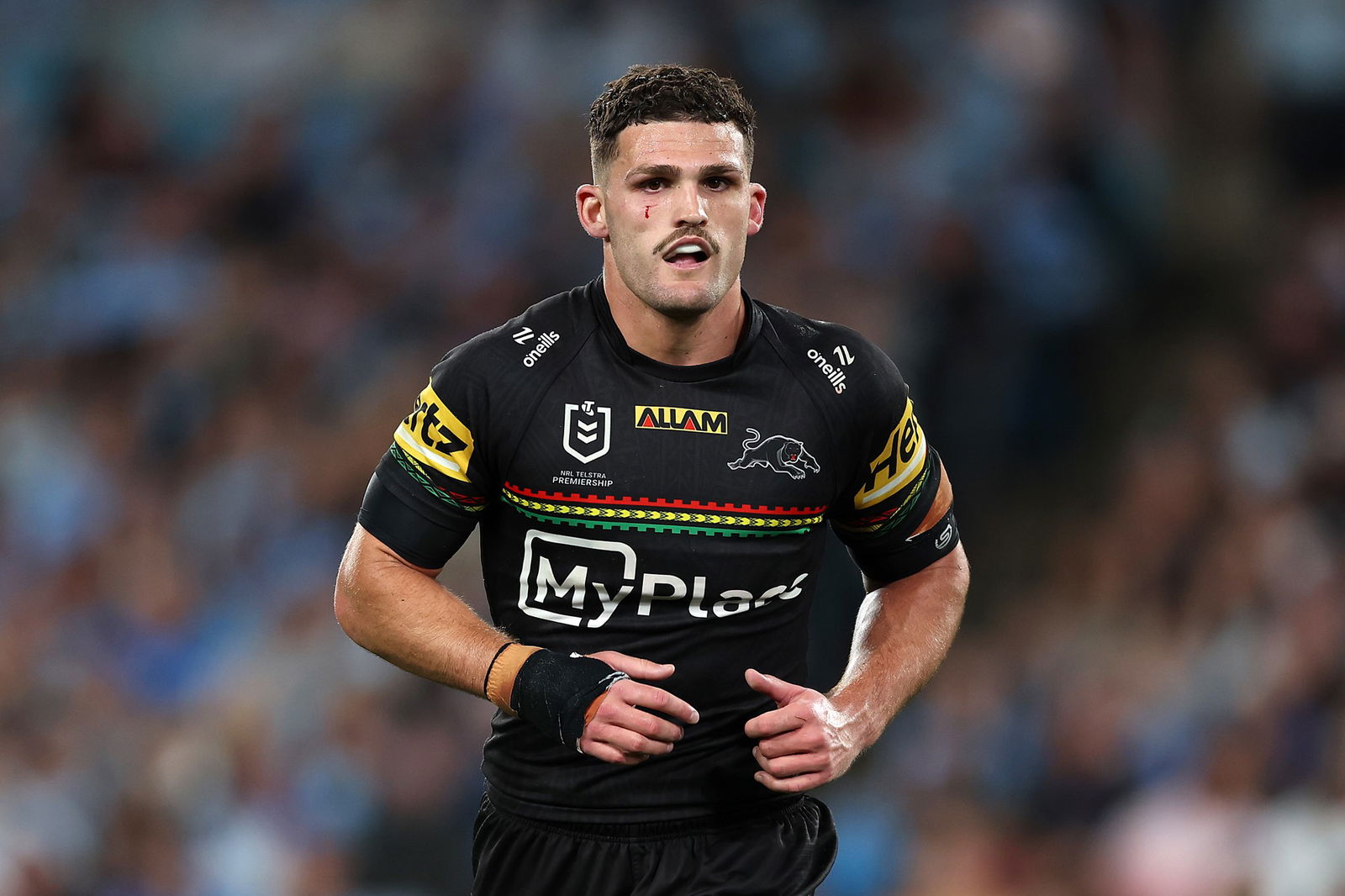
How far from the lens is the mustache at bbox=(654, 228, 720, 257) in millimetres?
3197

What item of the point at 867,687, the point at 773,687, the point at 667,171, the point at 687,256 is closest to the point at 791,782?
the point at 773,687

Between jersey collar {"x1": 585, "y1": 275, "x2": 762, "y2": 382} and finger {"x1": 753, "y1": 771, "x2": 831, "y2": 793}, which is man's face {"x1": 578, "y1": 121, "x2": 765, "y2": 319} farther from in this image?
finger {"x1": 753, "y1": 771, "x2": 831, "y2": 793}

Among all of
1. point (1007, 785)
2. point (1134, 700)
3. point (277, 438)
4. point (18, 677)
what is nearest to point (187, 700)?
point (18, 677)

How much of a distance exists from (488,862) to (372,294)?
5434mm

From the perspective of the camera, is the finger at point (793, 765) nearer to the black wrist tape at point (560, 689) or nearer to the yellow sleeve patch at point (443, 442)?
the black wrist tape at point (560, 689)

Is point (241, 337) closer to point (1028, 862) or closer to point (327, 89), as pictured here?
point (327, 89)

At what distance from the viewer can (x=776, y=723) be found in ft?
9.74

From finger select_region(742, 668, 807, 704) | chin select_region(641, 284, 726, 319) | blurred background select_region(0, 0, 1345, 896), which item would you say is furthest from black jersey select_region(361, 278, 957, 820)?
blurred background select_region(0, 0, 1345, 896)

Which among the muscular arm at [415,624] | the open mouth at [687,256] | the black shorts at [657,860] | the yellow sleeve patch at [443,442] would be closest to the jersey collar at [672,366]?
the open mouth at [687,256]

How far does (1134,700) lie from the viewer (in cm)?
632

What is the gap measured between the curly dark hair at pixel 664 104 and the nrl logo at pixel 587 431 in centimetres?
51

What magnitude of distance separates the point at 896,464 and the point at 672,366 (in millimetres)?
542

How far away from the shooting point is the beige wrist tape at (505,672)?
313 centimetres

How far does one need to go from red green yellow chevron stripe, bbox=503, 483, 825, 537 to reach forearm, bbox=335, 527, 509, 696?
27 centimetres
